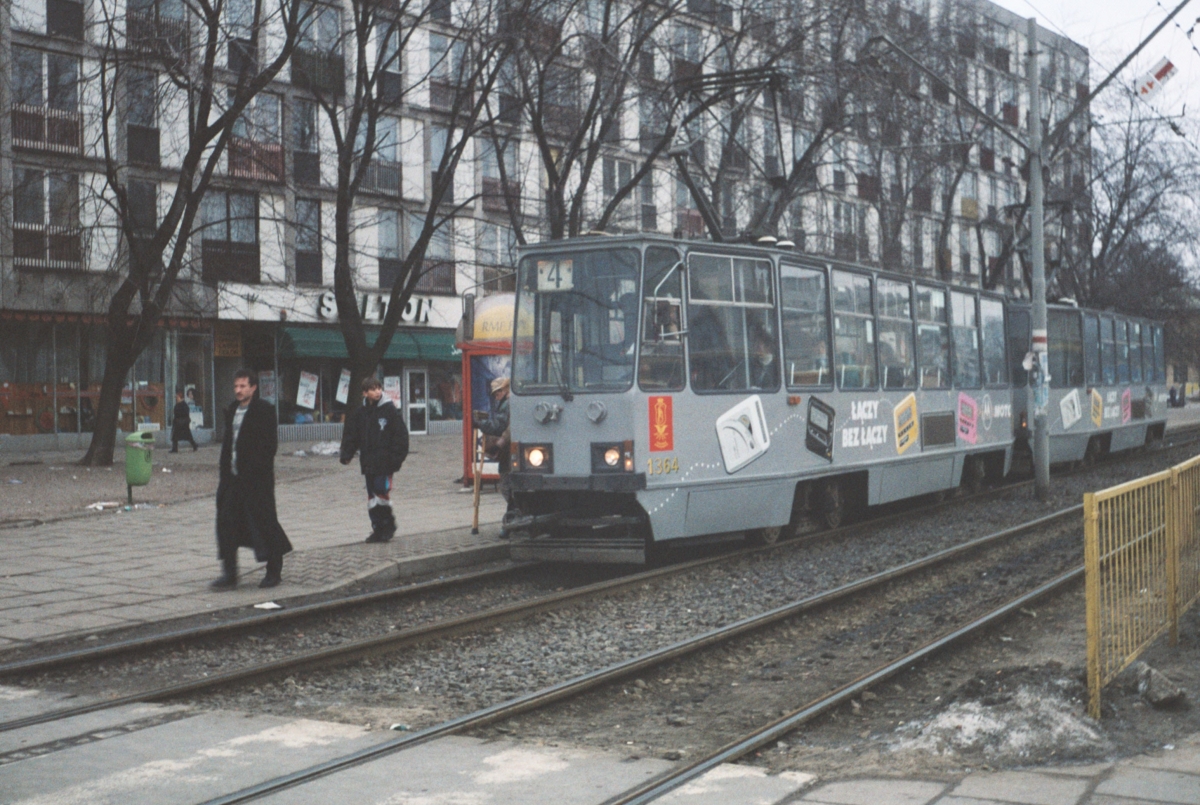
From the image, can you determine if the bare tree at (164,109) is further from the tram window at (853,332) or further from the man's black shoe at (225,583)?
the man's black shoe at (225,583)

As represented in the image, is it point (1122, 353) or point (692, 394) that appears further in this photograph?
point (1122, 353)

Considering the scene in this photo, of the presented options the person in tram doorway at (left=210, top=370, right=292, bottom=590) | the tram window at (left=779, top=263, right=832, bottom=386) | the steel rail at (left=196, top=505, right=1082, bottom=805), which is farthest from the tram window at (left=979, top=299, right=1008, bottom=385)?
the person in tram doorway at (left=210, top=370, right=292, bottom=590)

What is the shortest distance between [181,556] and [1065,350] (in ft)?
51.9

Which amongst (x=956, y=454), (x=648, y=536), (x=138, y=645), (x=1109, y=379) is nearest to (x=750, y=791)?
(x=138, y=645)

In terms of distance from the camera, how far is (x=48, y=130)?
103ft

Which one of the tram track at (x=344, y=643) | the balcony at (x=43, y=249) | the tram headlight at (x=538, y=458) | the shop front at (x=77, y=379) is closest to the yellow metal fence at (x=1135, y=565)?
the tram track at (x=344, y=643)

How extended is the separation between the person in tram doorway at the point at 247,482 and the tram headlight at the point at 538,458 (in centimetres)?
235

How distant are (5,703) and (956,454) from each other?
1343cm

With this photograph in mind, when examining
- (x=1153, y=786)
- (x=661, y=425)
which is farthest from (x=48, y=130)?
(x=1153, y=786)

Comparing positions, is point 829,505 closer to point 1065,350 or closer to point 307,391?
point 1065,350

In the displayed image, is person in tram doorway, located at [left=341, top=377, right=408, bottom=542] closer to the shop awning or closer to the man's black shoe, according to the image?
the man's black shoe

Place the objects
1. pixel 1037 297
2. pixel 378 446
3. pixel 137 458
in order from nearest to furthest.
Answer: pixel 378 446
pixel 137 458
pixel 1037 297

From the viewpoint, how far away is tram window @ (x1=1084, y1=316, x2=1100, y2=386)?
76.2 feet

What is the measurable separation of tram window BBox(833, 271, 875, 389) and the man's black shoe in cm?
677
